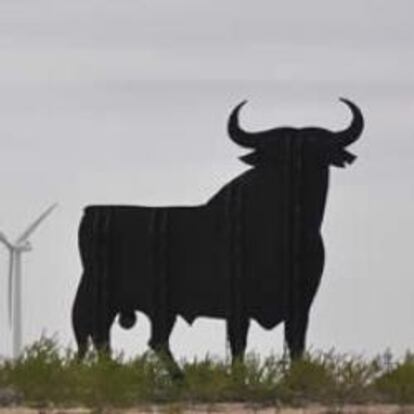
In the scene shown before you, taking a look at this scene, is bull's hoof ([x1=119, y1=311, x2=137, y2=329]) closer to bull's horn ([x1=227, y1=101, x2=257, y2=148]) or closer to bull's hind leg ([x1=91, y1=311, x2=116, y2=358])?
bull's hind leg ([x1=91, y1=311, x2=116, y2=358])

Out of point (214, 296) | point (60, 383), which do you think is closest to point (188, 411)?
point (60, 383)

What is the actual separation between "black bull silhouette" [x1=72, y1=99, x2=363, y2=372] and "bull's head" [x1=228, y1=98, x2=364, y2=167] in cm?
1

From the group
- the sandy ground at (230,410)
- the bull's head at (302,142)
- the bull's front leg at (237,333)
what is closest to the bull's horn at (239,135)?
the bull's head at (302,142)

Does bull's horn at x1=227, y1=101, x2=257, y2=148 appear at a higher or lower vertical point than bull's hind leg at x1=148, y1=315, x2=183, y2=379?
higher

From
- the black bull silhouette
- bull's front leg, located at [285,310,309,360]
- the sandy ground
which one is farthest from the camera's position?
the black bull silhouette

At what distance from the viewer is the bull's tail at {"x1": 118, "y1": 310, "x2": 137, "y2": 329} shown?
1780 cm

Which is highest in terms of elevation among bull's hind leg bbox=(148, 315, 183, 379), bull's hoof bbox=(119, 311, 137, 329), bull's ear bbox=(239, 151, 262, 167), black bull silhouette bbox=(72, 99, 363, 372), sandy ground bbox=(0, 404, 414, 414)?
bull's ear bbox=(239, 151, 262, 167)

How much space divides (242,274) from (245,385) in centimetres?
194

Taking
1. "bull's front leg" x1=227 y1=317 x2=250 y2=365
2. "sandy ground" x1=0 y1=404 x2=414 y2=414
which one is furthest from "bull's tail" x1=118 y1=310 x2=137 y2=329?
"sandy ground" x1=0 y1=404 x2=414 y2=414

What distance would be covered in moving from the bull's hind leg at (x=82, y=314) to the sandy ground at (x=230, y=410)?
329 cm

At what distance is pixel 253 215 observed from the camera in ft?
57.3

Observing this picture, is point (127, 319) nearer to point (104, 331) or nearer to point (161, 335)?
point (104, 331)

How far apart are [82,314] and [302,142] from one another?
9.87 ft

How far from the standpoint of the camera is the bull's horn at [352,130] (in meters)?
17.5
